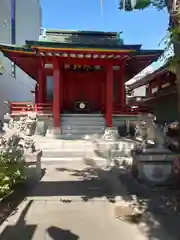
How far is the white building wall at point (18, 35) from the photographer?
2381 cm

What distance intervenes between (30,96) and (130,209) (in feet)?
104

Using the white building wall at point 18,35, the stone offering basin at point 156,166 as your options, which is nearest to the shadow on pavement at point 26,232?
the stone offering basin at point 156,166

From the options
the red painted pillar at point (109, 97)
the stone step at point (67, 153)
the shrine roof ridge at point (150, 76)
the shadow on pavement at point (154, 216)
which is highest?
the shrine roof ridge at point (150, 76)

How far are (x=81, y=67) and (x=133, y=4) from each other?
1078 centimetres

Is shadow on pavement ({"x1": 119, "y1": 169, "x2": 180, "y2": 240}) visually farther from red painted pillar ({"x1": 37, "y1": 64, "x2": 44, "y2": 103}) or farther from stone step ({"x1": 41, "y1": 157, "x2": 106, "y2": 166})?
red painted pillar ({"x1": 37, "y1": 64, "x2": 44, "y2": 103})

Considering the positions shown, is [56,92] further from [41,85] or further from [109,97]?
[41,85]

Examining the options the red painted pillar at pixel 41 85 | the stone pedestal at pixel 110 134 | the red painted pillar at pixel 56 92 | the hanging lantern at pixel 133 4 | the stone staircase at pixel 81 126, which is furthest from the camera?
the red painted pillar at pixel 41 85

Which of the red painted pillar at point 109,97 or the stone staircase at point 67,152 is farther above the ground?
the red painted pillar at point 109,97

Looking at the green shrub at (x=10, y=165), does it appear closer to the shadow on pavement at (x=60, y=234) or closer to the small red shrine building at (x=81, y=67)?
the shadow on pavement at (x=60, y=234)

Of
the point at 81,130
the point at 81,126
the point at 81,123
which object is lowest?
the point at 81,130

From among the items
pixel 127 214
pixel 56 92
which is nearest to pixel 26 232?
pixel 127 214

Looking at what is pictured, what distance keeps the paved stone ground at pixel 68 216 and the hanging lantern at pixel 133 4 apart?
14.6 feet

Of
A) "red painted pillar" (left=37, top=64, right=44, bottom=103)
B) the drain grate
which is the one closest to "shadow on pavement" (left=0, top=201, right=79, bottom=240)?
the drain grate

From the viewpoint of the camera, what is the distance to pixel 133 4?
339 inches
